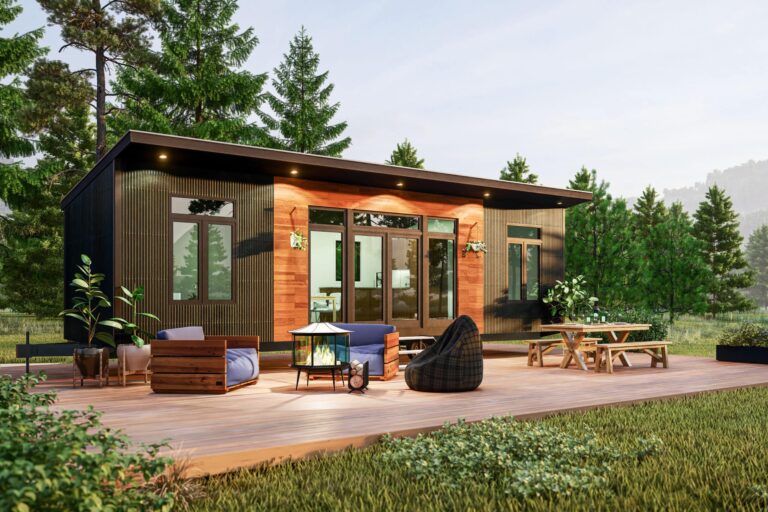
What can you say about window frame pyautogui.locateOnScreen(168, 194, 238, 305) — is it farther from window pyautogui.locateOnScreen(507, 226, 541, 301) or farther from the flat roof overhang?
window pyautogui.locateOnScreen(507, 226, 541, 301)

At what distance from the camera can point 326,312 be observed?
10.9 metres

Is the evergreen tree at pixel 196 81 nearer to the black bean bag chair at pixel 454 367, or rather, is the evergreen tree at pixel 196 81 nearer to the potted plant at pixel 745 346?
the black bean bag chair at pixel 454 367

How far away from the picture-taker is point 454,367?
287 inches

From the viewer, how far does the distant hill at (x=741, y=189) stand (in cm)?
17000

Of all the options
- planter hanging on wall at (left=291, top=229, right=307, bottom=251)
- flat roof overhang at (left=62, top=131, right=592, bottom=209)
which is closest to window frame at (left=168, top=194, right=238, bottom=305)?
flat roof overhang at (left=62, top=131, right=592, bottom=209)

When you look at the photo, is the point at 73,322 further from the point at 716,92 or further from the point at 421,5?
the point at 716,92

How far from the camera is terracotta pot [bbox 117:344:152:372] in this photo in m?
8.03

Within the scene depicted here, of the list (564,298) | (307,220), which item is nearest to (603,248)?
(564,298)

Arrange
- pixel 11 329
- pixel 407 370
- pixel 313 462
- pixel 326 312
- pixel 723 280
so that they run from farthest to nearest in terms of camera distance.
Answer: pixel 723 280, pixel 11 329, pixel 326 312, pixel 407 370, pixel 313 462

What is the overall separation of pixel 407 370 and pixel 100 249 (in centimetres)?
488

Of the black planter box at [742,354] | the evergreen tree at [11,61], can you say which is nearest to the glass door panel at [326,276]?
the black planter box at [742,354]

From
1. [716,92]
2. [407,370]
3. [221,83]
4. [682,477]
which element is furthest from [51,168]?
[716,92]

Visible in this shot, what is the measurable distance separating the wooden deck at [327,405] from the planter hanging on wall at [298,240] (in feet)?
6.27

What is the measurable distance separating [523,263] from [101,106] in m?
12.7
